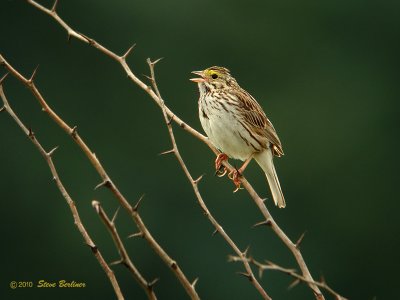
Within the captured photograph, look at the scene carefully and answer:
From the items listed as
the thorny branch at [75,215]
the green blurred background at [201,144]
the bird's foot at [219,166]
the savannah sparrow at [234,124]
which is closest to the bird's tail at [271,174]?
the savannah sparrow at [234,124]

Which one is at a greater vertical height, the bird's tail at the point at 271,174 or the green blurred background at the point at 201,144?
the bird's tail at the point at 271,174

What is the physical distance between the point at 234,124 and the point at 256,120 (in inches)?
11.0

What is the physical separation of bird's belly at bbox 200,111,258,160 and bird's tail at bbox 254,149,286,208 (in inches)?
5.2

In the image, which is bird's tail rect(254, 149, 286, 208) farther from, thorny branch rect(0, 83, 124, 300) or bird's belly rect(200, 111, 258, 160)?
thorny branch rect(0, 83, 124, 300)

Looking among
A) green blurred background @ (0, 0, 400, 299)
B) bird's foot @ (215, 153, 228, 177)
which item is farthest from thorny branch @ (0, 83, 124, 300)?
green blurred background @ (0, 0, 400, 299)

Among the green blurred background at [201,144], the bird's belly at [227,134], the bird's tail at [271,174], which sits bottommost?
the green blurred background at [201,144]

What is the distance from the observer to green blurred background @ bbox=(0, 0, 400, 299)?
18719 millimetres

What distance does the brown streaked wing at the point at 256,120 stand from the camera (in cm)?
662

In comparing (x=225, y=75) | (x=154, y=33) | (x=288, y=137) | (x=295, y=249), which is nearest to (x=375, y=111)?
(x=288, y=137)

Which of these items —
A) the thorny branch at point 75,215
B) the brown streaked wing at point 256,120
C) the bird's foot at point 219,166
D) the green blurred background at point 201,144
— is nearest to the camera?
the thorny branch at point 75,215

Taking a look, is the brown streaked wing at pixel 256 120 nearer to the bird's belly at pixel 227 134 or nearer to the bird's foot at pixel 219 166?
the bird's belly at pixel 227 134

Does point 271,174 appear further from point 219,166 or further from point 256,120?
point 219,166

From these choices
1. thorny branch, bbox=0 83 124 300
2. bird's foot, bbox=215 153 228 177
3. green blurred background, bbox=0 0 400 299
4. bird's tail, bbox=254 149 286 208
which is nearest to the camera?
thorny branch, bbox=0 83 124 300

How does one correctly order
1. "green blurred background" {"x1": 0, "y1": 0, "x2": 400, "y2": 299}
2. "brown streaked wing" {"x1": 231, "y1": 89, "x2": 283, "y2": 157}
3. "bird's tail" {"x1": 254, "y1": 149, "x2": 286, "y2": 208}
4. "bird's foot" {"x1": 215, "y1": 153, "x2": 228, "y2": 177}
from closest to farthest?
"bird's foot" {"x1": 215, "y1": 153, "x2": 228, "y2": 177} → "bird's tail" {"x1": 254, "y1": 149, "x2": 286, "y2": 208} → "brown streaked wing" {"x1": 231, "y1": 89, "x2": 283, "y2": 157} → "green blurred background" {"x1": 0, "y1": 0, "x2": 400, "y2": 299}
